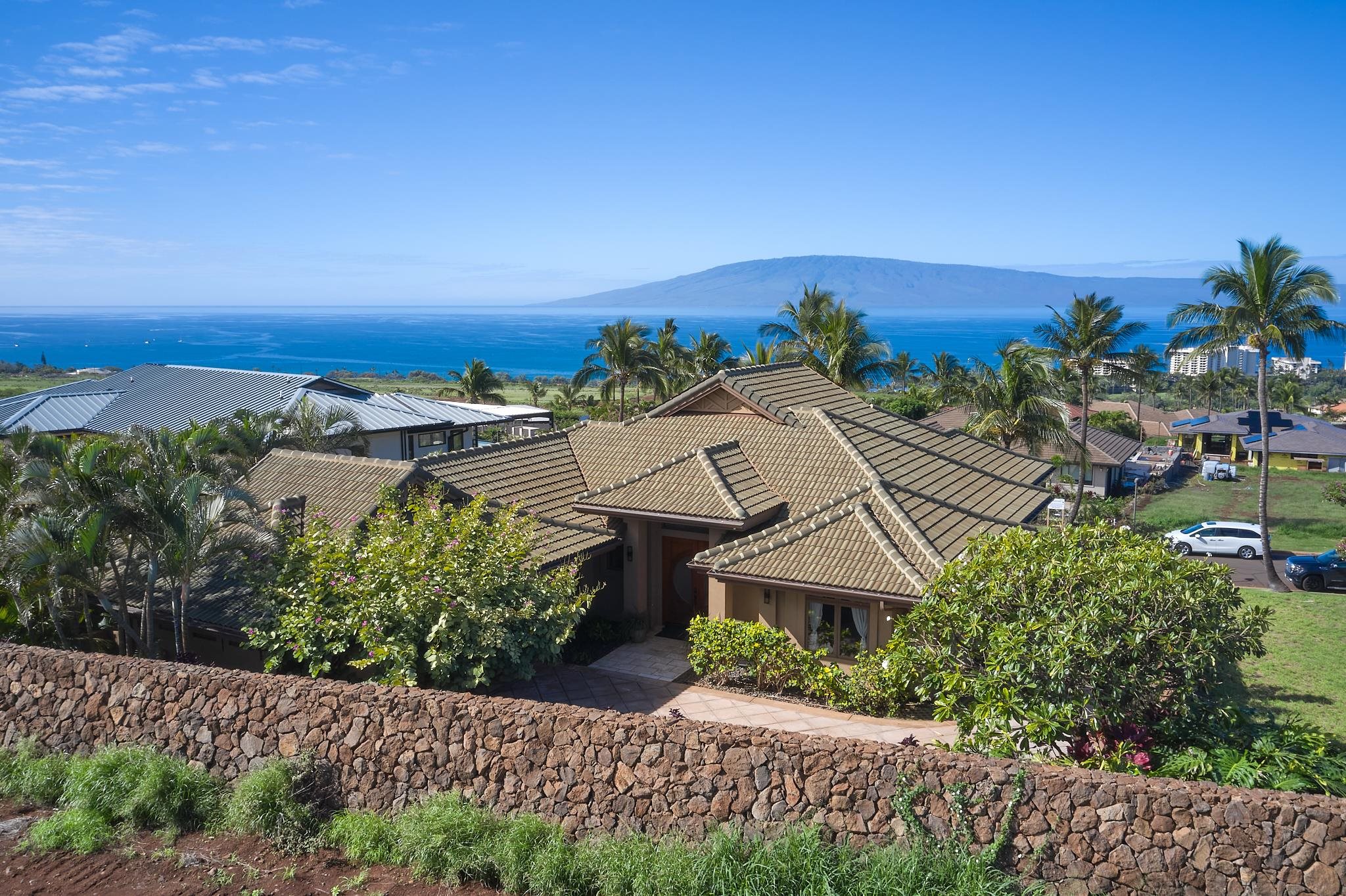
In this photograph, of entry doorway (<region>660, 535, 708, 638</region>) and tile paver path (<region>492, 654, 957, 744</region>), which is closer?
tile paver path (<region>492, 654, 957, 744</region>)

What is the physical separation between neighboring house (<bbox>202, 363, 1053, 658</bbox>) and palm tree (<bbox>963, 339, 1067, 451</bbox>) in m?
4.53

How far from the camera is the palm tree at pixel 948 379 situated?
31.2 metres

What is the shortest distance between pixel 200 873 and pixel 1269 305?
2891 cm

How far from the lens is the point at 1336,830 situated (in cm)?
796

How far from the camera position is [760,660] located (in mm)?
16625

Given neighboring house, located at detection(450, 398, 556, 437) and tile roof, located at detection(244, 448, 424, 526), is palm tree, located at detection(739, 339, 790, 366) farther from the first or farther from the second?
tile roof, located at detection(244, 448, 424, 526)

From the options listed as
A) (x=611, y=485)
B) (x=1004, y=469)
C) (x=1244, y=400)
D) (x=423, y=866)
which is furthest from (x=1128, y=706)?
(x=1244, y=400)

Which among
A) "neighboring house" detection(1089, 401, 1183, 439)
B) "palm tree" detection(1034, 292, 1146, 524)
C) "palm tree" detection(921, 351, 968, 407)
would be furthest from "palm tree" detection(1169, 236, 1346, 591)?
"neighboring house" detection(1089, 401, 1183, 439)

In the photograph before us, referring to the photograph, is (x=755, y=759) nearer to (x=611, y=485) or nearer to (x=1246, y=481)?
(x=611, y=485)

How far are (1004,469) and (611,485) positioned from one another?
1075 cm

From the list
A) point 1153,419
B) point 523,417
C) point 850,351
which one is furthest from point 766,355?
point 1153,419

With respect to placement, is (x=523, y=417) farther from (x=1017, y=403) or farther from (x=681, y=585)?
(x=681, y=585)

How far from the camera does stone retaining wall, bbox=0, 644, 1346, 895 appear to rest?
8.28 meters

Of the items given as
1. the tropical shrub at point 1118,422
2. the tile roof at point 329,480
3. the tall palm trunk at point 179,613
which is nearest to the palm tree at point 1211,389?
the tropical shrub at point 1118,422
